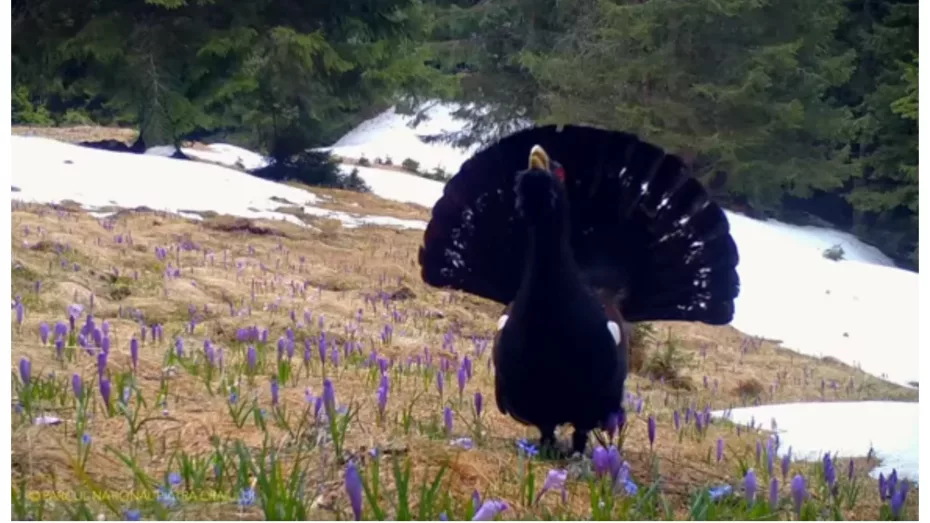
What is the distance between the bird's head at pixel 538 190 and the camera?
81.4 inches

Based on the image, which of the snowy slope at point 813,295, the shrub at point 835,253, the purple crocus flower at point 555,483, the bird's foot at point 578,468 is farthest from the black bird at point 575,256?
the shrub at point 835,253

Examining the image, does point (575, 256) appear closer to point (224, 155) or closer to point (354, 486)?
point (354, 486)

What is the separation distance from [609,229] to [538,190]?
57 centimetres

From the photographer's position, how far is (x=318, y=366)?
9.53ft

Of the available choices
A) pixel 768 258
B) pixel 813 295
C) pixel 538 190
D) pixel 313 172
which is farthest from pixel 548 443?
pixel 313 172

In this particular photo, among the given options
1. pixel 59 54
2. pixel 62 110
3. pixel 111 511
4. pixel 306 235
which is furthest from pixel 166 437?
pixel 62 110

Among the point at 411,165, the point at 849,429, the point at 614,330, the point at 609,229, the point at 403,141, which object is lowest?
the point at 849,429

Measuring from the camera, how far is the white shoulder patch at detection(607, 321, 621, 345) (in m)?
2.26

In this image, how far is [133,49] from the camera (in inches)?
211

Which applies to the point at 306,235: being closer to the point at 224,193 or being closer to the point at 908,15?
the point at 224,193

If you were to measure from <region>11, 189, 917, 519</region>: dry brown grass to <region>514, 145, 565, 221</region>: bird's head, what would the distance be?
19.1 inches

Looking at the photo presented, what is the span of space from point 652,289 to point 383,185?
9.91ft

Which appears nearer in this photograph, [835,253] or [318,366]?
[318,366]

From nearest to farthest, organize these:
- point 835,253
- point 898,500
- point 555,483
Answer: point 555,483, point 898,500, point 835,253
